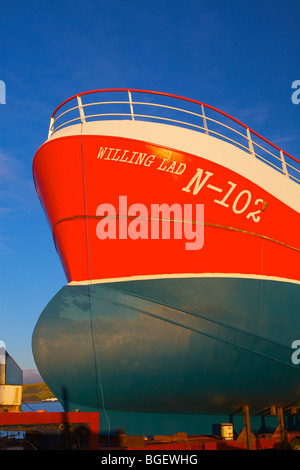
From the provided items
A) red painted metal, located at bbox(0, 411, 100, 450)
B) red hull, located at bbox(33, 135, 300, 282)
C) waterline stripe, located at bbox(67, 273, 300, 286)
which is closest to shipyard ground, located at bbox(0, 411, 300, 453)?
red painted metal, located at bbox(0, 411, 100, 450)

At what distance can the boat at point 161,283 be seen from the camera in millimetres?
8836

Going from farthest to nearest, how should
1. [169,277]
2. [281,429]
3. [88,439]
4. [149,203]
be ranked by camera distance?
[281,429] → [149,203] → [169,277] → [88,439]

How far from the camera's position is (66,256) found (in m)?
10.2

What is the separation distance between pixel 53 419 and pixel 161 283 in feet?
11.2

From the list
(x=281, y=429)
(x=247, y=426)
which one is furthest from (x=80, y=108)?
(x=281, y=429)

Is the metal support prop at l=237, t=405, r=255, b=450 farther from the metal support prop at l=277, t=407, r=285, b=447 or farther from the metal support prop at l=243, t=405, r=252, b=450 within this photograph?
the metal support prop at l=277, t=407, r=285, b=447

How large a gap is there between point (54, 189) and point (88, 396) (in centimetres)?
478

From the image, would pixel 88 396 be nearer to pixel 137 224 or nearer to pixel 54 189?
pixel 137 224

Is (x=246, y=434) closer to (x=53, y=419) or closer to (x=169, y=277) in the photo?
(x=169, y=277)

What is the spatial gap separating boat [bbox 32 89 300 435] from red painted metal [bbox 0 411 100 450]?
3.63 ft

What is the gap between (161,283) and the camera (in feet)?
30.1

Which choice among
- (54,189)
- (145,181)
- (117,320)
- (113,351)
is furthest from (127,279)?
(54,189)

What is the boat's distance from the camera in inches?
348

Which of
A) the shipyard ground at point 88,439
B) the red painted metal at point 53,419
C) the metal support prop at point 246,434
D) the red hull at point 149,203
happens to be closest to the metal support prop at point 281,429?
the shipyard ground at point 88,439
